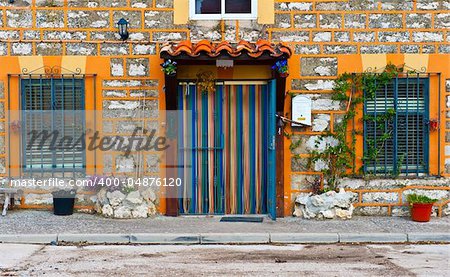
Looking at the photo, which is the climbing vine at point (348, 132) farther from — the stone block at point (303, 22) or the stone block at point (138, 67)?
the stone block at point (138, 67)

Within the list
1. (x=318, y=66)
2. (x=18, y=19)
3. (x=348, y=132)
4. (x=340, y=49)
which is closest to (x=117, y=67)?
(x=18, y=19)

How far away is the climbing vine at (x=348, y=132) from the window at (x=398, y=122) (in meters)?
0.03

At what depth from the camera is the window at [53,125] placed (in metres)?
11.5

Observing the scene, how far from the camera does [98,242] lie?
9828mm

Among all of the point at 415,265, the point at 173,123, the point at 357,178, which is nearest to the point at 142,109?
the point at 173,123

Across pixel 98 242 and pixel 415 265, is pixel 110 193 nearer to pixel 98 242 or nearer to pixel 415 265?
pixel 98 242

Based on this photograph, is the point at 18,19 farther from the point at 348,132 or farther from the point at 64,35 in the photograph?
the point at 348,132

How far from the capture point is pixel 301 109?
37.6 ft

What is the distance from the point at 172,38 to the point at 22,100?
2.76 metres

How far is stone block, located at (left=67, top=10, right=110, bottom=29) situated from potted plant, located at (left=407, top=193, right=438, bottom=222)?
597cm

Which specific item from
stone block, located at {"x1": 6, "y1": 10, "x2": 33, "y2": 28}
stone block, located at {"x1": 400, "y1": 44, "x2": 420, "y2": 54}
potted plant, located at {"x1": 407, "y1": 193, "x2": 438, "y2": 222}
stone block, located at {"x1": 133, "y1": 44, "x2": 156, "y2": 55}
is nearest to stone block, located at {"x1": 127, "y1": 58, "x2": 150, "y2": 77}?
stone block, located at {"x1": 133, "y1": 44, "x2": 156, "y2": 55}

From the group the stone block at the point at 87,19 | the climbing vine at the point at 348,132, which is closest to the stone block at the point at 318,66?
the climbing vine at the point at 348,132

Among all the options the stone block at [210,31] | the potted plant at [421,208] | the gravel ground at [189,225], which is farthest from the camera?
the stone block at [210,31]

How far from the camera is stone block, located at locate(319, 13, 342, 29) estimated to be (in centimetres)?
1155
